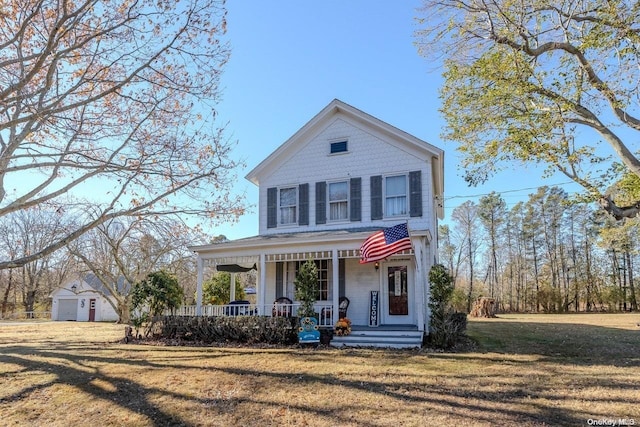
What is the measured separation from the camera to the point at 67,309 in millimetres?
37938

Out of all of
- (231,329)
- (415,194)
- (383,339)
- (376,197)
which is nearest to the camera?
(383,339)

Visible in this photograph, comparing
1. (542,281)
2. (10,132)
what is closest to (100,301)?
(10,132)

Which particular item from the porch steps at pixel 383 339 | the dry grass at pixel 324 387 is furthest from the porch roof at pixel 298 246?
the dry grass at pixel 324 387

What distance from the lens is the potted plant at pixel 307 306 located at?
448 inches

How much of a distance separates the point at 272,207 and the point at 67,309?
31935 mm

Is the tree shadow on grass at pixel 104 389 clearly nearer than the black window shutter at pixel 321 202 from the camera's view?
Yes

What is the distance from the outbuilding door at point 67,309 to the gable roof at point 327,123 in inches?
1179

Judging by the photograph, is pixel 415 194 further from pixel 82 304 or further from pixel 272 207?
pixel 82 304

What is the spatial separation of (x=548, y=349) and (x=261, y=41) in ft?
35.5

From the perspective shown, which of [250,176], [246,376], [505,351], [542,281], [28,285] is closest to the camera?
[246,376]

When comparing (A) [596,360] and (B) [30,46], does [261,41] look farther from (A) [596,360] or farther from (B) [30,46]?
(A) [596,360]

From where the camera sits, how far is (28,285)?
1722 inches

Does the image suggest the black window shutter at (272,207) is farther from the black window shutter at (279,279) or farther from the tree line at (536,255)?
the tree line at (536,255)

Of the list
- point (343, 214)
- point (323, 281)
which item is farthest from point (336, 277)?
point (343, 214)
